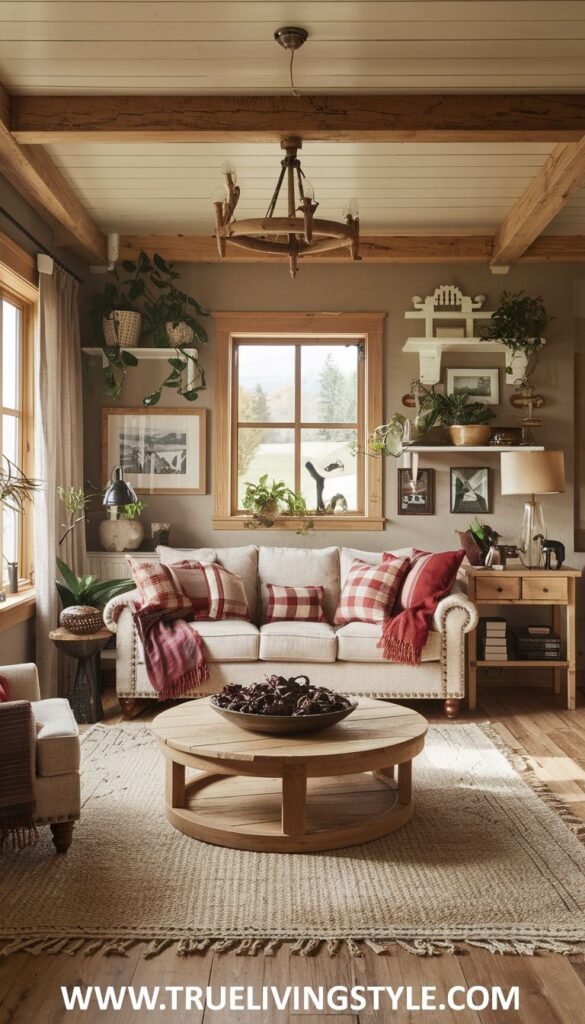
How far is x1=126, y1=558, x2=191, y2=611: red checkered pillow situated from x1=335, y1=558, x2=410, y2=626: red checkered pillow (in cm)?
91

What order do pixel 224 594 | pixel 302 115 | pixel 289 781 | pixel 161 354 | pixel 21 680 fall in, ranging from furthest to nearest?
pixel 161 354
pixel 224 594
pixel 302 115
pixel 21 680
pixel 289 781

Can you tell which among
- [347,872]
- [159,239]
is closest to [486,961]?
[347,872]

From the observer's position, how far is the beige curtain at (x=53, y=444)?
4914 millimetres

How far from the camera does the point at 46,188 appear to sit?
4473mm

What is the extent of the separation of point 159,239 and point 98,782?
11.8 ft

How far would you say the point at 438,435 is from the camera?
5777 millimetres

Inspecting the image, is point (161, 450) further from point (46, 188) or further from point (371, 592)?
point (46, 188)

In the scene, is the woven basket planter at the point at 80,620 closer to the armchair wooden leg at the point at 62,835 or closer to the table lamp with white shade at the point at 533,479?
the armchair wooden leg at the point at 62,835

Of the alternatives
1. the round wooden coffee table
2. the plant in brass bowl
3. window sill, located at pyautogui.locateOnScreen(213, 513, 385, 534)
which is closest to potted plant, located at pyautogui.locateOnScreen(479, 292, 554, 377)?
window sill, located at pyautogui.locateOnScreen(213, 513, 385, 534)

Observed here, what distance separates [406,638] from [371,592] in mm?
427

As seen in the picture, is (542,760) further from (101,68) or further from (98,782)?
(101,68)

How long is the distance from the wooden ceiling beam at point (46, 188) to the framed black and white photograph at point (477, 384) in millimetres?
2440

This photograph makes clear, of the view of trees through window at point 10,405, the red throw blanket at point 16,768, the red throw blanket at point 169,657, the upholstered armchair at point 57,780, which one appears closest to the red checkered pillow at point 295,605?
the red throw blanket at point 169,657

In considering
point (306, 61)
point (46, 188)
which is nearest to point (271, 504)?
point (46, 188)
